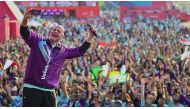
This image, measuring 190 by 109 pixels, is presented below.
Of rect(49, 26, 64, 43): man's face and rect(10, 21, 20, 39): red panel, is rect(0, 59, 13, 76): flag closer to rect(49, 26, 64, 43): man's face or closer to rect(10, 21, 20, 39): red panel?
rect(10, 21, 20, 39): red panel

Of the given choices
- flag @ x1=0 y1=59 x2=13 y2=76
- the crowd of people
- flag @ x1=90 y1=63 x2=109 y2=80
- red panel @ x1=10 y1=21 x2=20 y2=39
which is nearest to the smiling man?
the crowd of people

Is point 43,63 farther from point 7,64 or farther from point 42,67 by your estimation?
point 7,64

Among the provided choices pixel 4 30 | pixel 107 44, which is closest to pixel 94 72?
pixel 107 44

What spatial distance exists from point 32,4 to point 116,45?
3156 millimetres

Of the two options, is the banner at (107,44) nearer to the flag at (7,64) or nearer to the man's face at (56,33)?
the flag at (7,64)

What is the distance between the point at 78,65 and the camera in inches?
516

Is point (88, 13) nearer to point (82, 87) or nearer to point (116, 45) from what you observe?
point (116, 45)

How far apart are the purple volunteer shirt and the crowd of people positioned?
416 centimetres

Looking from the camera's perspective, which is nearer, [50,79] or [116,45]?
[50,79]

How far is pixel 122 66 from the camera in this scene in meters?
12.9

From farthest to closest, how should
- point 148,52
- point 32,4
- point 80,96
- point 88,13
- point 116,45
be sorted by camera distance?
1. point 88,13
2. point 32,4
3. point 116,45
4. point 148,52
5. point 80,96

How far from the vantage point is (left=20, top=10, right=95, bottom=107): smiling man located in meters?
4.65

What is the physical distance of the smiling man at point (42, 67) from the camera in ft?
15.3

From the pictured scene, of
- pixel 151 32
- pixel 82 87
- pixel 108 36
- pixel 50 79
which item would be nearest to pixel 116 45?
pixel 108 36
